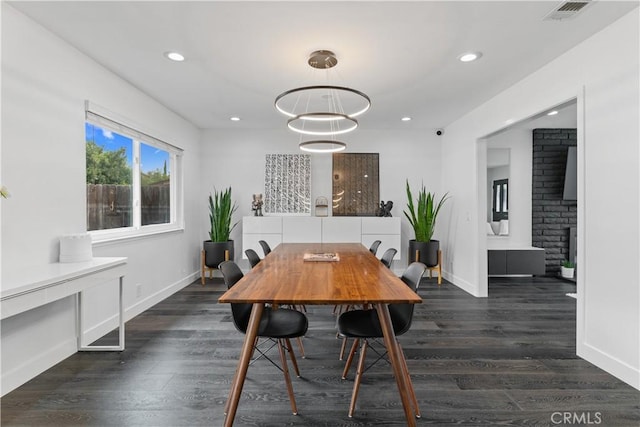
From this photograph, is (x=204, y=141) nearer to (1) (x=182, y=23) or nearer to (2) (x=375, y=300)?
(1) (x=182, y=23)

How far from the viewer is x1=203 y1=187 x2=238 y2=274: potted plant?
515 cm

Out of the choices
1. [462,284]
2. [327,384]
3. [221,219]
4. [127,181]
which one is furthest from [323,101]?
[462,284]

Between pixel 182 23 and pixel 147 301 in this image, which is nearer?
pixel 182 23

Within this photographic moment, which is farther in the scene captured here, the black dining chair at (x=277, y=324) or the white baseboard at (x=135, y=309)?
the white baseboard at (x=135, y=309)

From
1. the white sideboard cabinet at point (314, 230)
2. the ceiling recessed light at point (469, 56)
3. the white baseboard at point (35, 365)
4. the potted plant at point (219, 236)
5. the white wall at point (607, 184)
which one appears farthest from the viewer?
the white sideboard cabinet at point (314, 230)

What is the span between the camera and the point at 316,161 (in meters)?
5.84

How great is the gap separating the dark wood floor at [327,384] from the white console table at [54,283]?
20.9 inches

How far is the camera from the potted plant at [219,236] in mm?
5152

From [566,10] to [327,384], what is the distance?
3.02 metres

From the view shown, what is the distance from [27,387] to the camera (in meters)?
2.21

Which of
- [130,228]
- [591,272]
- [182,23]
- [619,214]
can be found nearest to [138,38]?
A: [182,23]

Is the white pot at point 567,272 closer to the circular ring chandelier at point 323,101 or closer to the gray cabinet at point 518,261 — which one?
the gray cabinet at point 518,261

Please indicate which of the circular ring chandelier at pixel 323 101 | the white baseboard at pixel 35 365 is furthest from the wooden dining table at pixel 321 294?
the circular ring chandelier at pixel 323 101

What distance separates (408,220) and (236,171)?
3129mm
